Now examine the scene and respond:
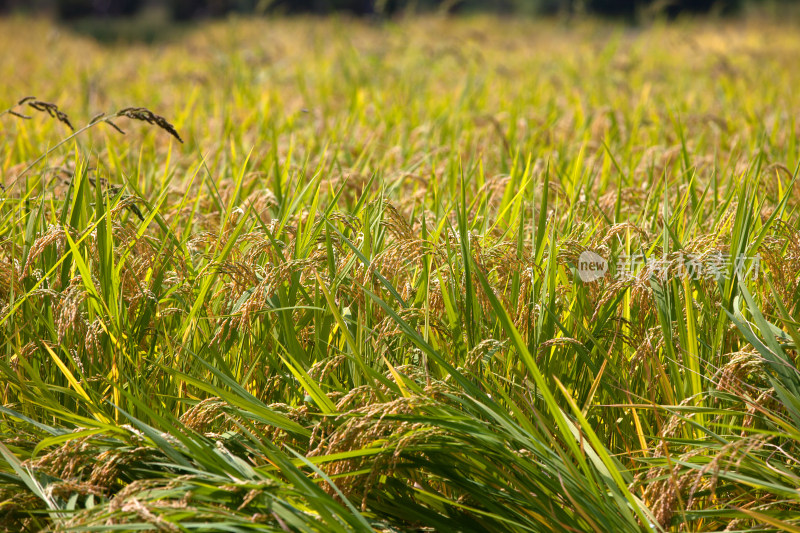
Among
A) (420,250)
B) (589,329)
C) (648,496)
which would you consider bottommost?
(648,496)

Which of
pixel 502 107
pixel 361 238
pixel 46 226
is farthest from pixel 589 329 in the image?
pixel 502 107

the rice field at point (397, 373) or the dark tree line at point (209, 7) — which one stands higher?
the dark tree line at point (209, 7)

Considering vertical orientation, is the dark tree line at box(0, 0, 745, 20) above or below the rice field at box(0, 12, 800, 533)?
above

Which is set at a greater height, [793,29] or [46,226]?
[793,29]

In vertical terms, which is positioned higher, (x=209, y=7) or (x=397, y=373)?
(x=209, y=7)

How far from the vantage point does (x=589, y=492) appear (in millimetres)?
1183

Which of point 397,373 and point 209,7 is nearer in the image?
point 397,373

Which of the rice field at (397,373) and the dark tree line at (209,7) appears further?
the dark tree line at (209,7)

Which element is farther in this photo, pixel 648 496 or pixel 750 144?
pixel 750 144

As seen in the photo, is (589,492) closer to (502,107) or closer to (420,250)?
(420,250)

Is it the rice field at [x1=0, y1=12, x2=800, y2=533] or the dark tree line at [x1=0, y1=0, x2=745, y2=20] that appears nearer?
the rice field at [x1=0, y1=12, x2=800, y2=533]

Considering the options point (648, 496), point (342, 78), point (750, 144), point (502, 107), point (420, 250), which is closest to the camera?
point (648, 496)

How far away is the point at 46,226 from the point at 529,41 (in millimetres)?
11185

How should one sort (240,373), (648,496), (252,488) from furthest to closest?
(240,373) → (648,496) → (252,488)
